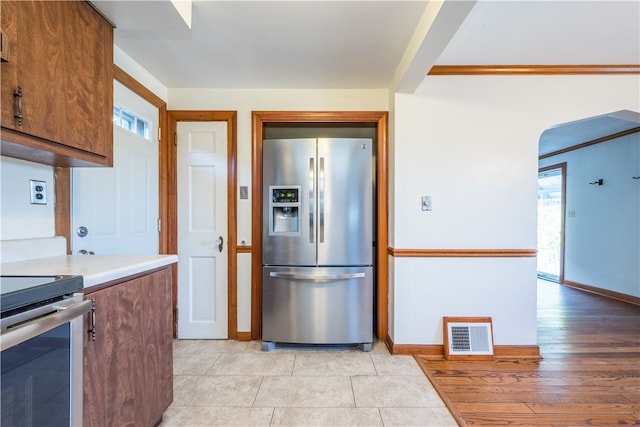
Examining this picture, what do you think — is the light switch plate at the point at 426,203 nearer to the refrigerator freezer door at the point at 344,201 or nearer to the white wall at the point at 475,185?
the white wall at the point at 475,185

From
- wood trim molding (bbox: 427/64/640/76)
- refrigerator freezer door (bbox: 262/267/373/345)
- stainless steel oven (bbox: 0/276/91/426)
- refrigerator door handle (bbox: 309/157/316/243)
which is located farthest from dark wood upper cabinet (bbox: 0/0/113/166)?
wood trim molding (bbox: 427/64/640/76)

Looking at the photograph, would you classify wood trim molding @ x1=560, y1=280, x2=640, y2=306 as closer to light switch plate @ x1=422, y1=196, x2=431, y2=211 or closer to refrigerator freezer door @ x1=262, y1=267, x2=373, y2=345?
light switch plate @ x1=422, y1=196, x2=431, y2=211

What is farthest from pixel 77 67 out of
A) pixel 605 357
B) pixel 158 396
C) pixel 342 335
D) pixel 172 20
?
pixel 605 357

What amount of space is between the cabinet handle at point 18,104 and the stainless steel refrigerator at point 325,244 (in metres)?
1.56

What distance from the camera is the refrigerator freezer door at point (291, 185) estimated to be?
2.38 metres

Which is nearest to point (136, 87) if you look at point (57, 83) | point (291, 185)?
point (57, 83)

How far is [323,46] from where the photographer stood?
6.41ft

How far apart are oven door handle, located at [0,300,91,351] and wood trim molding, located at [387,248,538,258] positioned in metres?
2.00

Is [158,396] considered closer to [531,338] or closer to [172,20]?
[172,20]

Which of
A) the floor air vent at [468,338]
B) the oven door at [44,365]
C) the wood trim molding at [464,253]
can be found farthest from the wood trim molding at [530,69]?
the oven door at [44,365]

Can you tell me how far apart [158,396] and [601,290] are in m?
5.82

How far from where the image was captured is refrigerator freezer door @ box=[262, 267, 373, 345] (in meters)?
2.39

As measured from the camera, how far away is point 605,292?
165 inches

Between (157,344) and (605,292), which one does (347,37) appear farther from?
(605,292)
